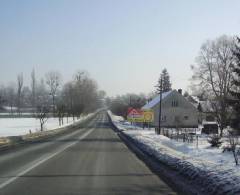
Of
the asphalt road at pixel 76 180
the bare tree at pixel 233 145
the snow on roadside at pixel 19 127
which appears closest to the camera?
the asphalt road at pixel 76 180

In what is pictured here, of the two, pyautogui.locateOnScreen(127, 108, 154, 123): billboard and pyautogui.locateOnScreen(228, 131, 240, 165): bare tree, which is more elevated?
pyautogui.locateOnScreen(127, 108, 154, 123): billboard

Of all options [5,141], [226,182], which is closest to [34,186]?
[226,182]

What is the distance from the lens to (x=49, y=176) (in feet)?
47.3

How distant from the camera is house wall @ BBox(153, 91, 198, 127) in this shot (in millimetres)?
91062

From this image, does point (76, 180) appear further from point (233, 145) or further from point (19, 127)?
point (19, 127)

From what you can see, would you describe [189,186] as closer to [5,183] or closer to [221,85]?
[5,183]

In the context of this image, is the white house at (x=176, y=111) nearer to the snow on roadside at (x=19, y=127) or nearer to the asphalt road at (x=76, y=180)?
the snow on roadside at (x=19, y=127)

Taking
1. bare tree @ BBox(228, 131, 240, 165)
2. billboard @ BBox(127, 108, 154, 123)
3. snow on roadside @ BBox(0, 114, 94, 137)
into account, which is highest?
billboard @ BBox(127, 108, 154, 123)

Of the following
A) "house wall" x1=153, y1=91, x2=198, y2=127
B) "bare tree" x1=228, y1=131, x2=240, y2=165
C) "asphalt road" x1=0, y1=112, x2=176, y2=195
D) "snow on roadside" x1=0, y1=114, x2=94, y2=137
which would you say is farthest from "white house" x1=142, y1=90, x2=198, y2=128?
"asphalt road" x1=0, y1=112, x2=176, y2=195

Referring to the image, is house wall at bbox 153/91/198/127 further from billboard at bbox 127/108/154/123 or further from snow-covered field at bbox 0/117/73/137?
billboard at bbox 127/108/154/123

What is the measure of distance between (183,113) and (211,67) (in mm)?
20204

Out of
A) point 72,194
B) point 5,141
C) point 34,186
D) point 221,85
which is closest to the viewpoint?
point 72,194

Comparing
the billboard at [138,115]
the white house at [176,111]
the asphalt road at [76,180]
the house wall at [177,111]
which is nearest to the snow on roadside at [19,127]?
the billboard at [138,115]

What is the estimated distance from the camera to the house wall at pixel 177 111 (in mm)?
91062
